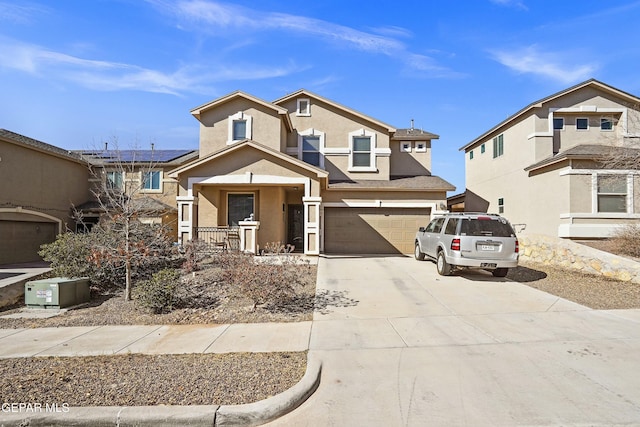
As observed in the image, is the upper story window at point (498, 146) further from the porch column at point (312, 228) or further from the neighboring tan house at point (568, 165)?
the porch column at point (312, 228)

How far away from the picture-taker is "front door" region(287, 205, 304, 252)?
17884mm

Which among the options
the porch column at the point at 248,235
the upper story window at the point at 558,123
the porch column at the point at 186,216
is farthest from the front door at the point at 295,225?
the upper story window at the point at 558,123

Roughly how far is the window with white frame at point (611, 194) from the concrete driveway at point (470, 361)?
330 inches

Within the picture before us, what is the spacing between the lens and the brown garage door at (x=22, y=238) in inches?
613

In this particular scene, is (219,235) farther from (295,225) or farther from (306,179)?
(306,179)

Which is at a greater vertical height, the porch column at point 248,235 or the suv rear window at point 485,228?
the suv rear window at point 485,228

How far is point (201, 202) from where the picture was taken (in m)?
15.8

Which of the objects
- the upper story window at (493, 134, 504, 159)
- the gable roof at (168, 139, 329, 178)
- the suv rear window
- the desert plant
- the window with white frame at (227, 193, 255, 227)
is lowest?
the desert plant

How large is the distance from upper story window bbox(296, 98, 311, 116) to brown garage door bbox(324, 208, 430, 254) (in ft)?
17.3

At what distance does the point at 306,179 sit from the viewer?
14.3 m

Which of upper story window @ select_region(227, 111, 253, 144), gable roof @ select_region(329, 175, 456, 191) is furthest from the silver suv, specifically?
upper story window @ select_region(227, 111, 253, 144)

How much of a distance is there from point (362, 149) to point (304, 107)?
3.68m

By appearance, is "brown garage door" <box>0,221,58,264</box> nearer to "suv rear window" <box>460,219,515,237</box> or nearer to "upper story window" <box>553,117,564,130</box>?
"suv rear window" <box>460,219,515,237</box>

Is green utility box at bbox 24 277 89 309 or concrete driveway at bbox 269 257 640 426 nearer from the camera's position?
concrete driveway at bbox 269 257 640 426
